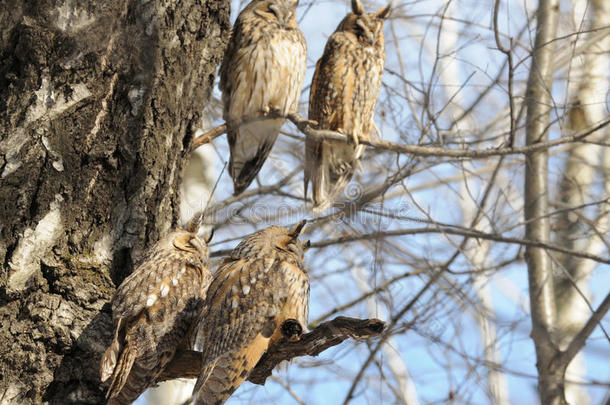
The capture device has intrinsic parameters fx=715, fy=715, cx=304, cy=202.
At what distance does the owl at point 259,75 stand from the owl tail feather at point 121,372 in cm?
235

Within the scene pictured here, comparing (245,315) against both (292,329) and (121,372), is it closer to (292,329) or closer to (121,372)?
(292,329)

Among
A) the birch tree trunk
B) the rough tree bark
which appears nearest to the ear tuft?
the birch tree trunk

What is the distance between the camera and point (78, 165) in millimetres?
2355

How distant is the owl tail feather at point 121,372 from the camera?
84.4 inches

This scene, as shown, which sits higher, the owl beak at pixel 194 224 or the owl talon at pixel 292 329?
the owl beak at pixel 194 224

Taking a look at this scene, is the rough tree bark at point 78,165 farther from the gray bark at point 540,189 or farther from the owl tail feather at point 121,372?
the gray bark at point 540,189

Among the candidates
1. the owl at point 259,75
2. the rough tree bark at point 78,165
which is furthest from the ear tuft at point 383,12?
the rough tree bark at point 78,165

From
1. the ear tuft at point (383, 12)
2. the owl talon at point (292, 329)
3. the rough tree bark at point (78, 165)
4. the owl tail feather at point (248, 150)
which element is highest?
the ear tuft at point (383, 12)

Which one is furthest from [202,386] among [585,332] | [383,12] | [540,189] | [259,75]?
[383,12]

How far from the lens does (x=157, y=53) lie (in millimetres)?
2541

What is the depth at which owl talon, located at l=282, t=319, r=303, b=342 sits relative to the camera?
83.5 inches

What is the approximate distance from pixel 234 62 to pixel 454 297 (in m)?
1.99

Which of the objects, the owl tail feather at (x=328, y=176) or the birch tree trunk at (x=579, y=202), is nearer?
the owl tail feather at (x=328, y=176)

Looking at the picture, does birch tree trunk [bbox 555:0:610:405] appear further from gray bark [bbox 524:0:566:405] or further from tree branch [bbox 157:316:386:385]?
tree branch [bbox 157:316:386:385]
